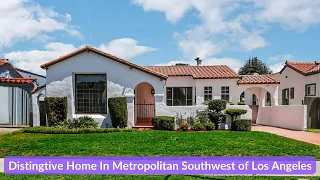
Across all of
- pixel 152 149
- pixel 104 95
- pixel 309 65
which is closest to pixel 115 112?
pixel 104 95

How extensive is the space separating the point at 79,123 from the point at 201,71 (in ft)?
37.9

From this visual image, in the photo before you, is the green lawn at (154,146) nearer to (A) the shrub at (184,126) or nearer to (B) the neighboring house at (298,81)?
(A) the shrub at (184,126)

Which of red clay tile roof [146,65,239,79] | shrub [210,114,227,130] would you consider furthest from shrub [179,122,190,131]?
red clay tile roof [146,65,239,79]

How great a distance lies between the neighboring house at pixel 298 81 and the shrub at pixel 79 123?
16316 mm

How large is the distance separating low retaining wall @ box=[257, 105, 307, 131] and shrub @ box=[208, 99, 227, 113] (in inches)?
186

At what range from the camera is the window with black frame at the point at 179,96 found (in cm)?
2410

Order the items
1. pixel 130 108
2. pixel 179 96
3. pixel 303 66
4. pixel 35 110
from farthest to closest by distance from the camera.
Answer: pixel 303 66, pixel 179 96, pixel 35 110, pixel 130 108

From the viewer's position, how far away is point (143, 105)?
2252cm

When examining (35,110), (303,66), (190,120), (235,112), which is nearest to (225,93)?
(235,112)

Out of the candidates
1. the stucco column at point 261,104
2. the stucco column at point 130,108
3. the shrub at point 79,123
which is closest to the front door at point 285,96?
the stucco column at point 261,104

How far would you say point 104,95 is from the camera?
1933cm

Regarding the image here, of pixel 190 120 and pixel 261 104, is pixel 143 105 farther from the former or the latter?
pixel 261 104

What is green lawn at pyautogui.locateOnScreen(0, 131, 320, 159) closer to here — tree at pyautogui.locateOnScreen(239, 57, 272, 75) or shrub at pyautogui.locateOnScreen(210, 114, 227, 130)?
shrub at pyautogui.locateOnScreen(210, 114, 227, 130)

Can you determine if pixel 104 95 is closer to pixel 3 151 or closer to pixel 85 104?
pixel 85 104
